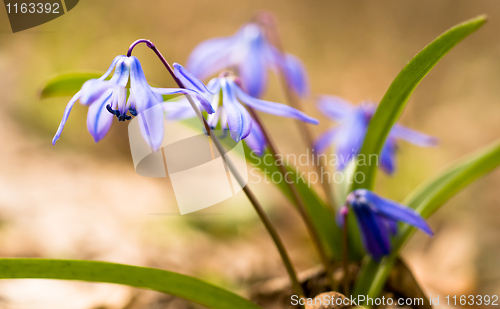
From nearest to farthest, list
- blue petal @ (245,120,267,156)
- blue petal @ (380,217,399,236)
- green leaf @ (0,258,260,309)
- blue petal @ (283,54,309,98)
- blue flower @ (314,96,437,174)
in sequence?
green leaf @ (0,258,260,309), blue petal @ (245,120,267,156), blue petal @ (380,217,399,236), blue flower @ (314,96,437,174), blue petal @ (283,54,309,98)

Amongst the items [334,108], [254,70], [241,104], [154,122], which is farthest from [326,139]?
[154,122]

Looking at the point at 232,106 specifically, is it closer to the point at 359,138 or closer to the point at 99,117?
the point at 99,117

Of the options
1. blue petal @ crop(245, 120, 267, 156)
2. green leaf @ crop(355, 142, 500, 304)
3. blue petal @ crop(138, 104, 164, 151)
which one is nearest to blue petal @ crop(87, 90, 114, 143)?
blue petal @ crop(138, 104, 164, 151)

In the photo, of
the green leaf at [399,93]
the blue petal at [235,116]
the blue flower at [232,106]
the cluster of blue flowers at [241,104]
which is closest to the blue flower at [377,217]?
the cluster of blue flowers at [241,104]

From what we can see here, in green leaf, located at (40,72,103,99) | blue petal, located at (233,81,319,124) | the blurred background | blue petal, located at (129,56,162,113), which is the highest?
blue petal, located at (129,56,162,113)

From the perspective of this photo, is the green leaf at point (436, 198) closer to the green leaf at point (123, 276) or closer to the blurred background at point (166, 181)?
the green leaf at point (123, 276)

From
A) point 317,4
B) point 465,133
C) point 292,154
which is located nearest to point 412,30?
point 317,4

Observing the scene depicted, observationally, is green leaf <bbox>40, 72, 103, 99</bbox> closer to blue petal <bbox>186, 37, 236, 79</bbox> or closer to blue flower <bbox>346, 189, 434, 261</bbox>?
blue petal <bbox>186, 37, 236, 79</bbox>

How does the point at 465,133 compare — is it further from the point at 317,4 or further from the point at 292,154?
the point at 317,4
